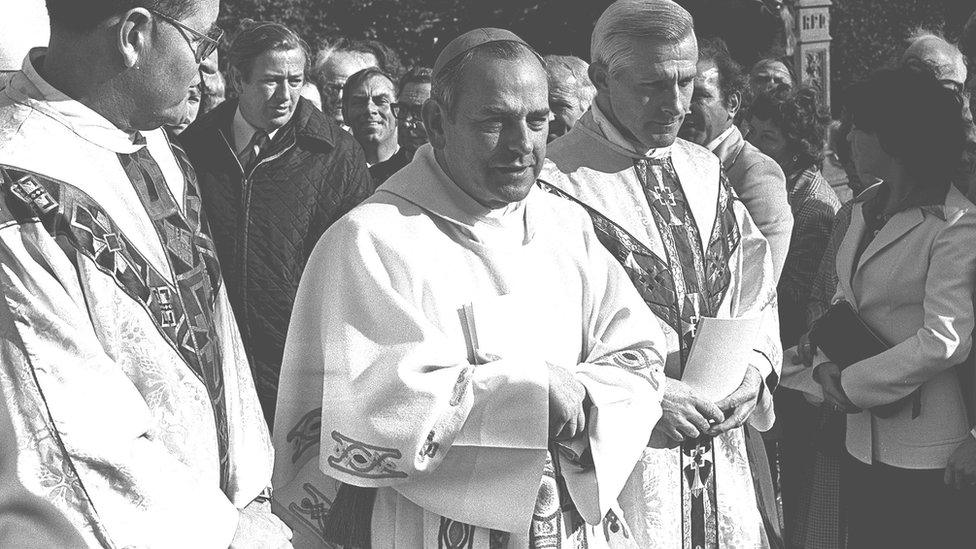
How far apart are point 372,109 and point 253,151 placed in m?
1.58

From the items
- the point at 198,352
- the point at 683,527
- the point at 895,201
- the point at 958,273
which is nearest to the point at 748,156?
the point at 895,201

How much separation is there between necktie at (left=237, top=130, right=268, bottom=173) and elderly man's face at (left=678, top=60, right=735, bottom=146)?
5.67ft

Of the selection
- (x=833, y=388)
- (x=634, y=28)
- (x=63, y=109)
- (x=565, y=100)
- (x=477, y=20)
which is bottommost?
(x=477, y=20)

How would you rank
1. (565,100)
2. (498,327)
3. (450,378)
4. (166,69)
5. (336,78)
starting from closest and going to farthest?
(166,69) < (450,378) < (498,327) < (565,100) < (336,78)

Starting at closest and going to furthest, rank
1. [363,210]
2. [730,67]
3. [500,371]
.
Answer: [500,371]
[363,210]
[730,67]

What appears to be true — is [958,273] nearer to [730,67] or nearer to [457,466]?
[730,67]

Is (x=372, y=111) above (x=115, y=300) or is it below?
below

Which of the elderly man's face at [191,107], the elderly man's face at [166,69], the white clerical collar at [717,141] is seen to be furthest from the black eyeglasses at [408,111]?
the elderly man's face at [166,69]

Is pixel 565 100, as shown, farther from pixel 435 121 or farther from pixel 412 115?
pixel 435 121

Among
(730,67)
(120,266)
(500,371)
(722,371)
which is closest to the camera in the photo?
(120,266)

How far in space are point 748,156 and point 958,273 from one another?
1.11 metres

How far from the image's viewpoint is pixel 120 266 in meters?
2.43

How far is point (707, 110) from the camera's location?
5.48 metres

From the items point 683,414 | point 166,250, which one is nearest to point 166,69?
point 166,250
